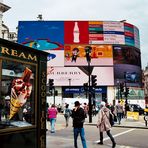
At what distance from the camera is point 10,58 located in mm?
5316

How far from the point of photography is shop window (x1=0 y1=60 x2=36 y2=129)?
17.4 ft

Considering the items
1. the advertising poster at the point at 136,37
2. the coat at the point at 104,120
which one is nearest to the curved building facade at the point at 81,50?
the advertising poster at the point at 136,37

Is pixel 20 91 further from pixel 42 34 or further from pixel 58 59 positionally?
pixel 42 34

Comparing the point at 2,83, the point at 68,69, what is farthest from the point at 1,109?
the point at 68,69

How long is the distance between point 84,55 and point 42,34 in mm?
10072

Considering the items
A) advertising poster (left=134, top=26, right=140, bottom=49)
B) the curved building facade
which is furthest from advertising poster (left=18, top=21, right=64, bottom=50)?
advertising poster (left=134, top=26, right=140, bottom=49)

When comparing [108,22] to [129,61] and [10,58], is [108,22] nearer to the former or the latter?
[129,61]

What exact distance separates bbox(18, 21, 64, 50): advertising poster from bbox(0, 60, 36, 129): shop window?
2371 inches

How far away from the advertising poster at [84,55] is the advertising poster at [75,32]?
1.28 meters

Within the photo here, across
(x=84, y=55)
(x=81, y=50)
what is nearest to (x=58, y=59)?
(x=81, y=50)

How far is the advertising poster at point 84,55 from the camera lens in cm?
6544

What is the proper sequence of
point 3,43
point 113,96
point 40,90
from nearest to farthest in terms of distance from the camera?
1. point 3,43
2. point 40,90
3. point 113,96

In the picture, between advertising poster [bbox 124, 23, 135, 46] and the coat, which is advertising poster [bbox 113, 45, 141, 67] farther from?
the coat

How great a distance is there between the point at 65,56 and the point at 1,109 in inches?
2383
